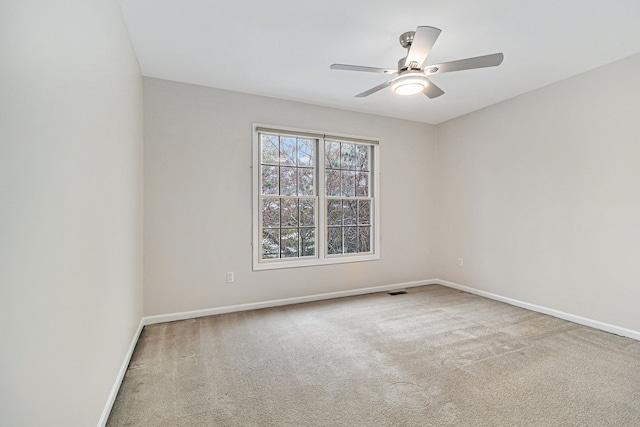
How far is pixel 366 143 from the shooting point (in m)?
4.58

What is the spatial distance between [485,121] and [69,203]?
471cm

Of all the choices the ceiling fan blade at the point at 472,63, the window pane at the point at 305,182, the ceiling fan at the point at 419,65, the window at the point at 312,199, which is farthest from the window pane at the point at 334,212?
the ceiling fan blade at the point at 472,63

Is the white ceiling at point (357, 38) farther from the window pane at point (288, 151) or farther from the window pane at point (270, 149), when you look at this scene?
the window pane at point (288, 151)

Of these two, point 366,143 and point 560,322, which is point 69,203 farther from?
point 560,322

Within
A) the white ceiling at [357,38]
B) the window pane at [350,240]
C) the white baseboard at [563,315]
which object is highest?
the white ceiling at [357,38]

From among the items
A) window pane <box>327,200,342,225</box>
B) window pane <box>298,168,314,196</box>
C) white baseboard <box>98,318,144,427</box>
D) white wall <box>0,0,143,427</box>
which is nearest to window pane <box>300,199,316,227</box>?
window pane <box>298,168,314,196</box>

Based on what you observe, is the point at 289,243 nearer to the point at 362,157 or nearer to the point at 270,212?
the point at 270,212

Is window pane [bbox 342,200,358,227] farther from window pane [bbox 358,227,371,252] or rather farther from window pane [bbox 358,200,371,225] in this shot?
window pane [bbox 358,227,371,252]

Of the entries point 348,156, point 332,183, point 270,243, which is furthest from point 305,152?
point 270,243

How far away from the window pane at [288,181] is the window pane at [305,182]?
59 mm

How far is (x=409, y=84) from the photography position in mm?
2559

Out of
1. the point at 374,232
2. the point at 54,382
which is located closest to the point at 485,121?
the point at 374,232

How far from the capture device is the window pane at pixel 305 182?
13.7 feet

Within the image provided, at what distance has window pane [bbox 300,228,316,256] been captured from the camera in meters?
4.19
